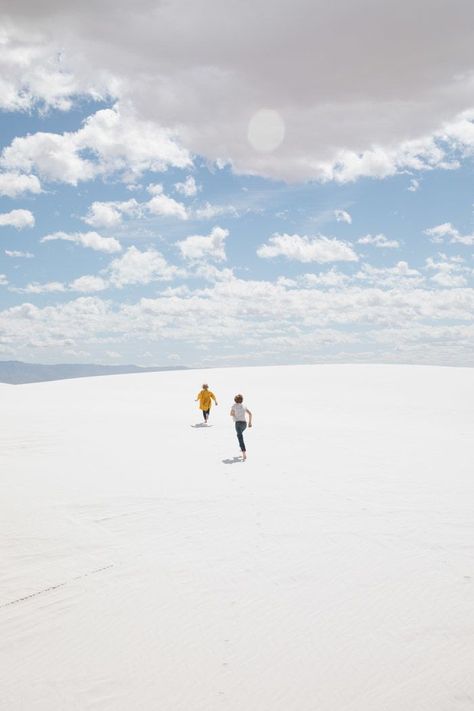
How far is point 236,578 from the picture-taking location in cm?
587

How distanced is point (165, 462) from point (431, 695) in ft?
30.5

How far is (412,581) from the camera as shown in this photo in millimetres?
5715

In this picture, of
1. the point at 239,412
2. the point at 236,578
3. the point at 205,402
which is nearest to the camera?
the point at 236,578

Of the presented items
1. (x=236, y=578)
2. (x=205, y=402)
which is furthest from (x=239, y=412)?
(x=236, y=578)

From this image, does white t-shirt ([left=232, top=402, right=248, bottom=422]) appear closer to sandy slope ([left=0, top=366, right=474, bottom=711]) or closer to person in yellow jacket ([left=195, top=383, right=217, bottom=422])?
sandy slope ([left=0, top=366, right=474, bottom=711])

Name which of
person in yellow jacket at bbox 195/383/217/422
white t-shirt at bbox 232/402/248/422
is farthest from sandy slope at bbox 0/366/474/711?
person in yellow jacket at bbox 195/383/217/422

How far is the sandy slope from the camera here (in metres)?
4.04

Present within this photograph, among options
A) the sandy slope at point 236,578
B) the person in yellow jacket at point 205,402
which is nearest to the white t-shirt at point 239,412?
the sandy slope at point 236,578

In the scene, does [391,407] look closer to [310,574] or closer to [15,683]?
[310,574]

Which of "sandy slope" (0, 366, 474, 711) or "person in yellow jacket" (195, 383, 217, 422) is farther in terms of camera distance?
"person in yellow jacket" (195, 383, 217, 422)

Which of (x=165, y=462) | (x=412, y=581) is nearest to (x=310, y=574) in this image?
(x=412, y=581)

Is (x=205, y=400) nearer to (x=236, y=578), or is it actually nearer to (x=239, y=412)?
(x=239, y=412)

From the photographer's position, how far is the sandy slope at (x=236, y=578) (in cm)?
404

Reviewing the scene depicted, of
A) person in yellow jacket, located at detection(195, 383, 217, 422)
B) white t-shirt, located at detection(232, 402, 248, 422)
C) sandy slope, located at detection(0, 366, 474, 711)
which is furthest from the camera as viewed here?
person in yellow jacket, located at detection(195, 383, 217, 422)
